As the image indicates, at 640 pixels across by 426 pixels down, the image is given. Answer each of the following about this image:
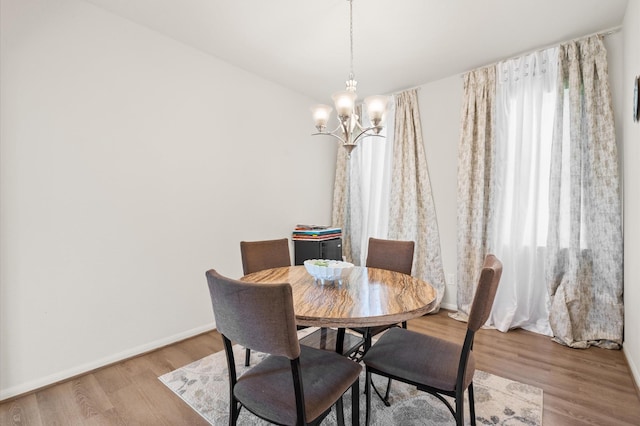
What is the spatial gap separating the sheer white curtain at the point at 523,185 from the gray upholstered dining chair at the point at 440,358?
67.8 inches

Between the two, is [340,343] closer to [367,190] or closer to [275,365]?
[275,365]

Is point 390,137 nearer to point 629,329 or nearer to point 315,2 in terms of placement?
point 315,2

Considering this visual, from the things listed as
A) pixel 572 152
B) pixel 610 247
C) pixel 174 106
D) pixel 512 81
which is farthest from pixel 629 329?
pixel 174 106

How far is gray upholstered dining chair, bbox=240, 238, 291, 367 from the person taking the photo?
7.87 feet

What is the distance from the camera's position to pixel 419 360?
147 centimetres

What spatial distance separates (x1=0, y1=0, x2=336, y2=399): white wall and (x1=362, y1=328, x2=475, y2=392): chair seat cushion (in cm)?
197

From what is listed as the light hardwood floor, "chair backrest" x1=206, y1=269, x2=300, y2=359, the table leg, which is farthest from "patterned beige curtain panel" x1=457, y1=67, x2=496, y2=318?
"chair backrest" x1=206, y1=269, x2=300, y2=359

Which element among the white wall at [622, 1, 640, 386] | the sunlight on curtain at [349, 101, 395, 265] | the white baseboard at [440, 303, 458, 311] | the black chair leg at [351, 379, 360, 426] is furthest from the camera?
the sunlight on curtain at [349, 101, 395, 265]

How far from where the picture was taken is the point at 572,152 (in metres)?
2.60

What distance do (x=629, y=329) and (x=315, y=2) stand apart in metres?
3.36

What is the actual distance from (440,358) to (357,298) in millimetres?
490

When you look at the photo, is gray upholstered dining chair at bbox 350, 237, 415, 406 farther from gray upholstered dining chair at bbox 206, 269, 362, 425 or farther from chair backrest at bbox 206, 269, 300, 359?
chair backrest at bbox 206, 269, 300, 359

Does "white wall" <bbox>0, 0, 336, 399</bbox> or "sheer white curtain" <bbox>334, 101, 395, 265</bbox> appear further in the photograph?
"sheer white curtain" <bbox>334, 101, 395, 265</bbox>

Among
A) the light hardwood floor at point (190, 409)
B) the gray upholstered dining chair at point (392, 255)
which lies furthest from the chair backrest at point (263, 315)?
the gray upholstered dining chair at point (392, 255)
